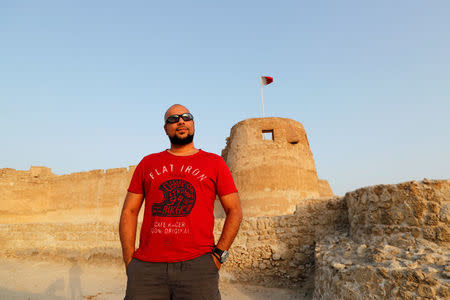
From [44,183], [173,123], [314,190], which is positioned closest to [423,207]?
[173,123]

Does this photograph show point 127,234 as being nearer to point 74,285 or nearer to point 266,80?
point 74,285

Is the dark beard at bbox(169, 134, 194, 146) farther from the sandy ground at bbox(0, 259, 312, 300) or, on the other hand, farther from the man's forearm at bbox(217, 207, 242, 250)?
the sandy ground at bbox(0, 259, 312, 300)

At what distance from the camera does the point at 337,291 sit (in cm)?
427

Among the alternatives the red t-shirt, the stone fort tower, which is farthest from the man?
the stone fort tower

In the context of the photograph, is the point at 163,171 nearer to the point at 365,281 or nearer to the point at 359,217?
the point at 365,281

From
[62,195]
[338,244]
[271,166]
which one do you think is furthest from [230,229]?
[62,195]

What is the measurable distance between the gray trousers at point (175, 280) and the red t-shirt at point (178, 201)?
0.16 ft

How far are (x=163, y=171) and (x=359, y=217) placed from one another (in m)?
4.40

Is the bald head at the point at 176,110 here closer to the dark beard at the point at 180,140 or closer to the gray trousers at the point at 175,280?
the dark beard at the point at 180,140

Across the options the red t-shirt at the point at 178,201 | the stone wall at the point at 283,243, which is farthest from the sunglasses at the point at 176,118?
the stone wall at the point at 283,243

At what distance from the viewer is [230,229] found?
219 cm

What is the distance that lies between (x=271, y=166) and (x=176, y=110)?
33.1 ft

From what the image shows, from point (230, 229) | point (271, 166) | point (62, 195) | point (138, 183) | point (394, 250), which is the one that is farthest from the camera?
point (62, 195)

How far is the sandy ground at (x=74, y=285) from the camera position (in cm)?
633
